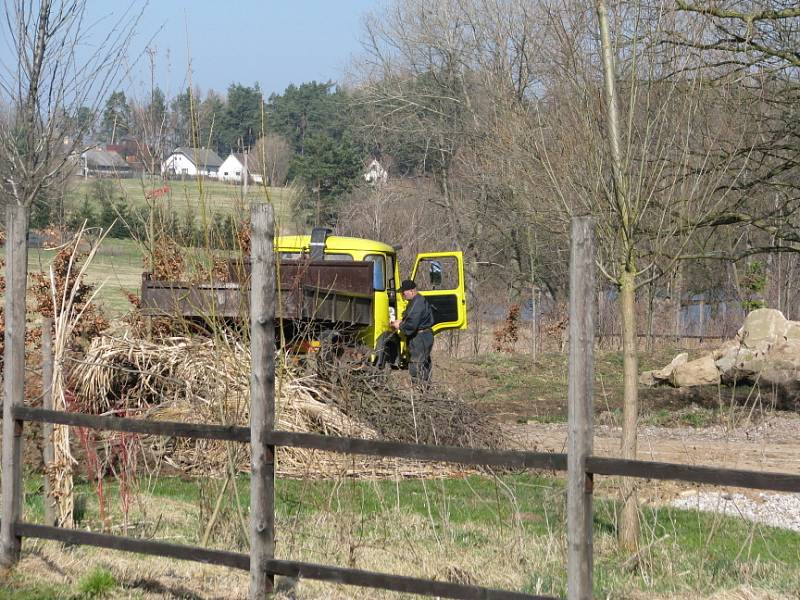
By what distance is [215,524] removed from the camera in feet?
21.9

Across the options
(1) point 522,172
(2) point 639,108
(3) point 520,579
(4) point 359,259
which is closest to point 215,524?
(3) point 520,579

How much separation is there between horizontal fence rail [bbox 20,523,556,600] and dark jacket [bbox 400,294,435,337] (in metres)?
9.25

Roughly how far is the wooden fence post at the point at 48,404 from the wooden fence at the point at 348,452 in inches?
14.7

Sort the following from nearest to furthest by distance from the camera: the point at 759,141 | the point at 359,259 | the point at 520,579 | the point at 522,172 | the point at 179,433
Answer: the point at 179,433
the point at 520,579
the point at 522,172
the point at 759,141
the point at 359,259

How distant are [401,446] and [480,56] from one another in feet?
95.3

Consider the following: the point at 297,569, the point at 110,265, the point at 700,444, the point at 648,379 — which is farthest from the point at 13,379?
the point at 648,379

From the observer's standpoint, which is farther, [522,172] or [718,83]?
[718,83]

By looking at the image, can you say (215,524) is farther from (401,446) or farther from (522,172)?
(522,172)

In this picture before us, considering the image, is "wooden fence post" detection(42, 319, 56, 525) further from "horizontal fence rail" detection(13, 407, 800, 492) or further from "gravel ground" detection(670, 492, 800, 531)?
"gravel ground" detection(670, 492, 800, 531)

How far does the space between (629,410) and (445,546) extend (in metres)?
1.46

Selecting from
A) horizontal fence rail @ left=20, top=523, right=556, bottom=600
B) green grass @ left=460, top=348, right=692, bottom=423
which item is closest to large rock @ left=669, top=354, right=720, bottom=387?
green grass @ left=460, top=348, right=692, bottom=423

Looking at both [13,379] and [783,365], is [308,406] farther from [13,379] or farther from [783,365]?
[783,365]

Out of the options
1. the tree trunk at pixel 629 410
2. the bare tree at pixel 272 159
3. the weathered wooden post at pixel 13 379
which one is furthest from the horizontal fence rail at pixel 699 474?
the weathered wooden post at pixel 13 379

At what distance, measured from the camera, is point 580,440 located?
13.4ft
